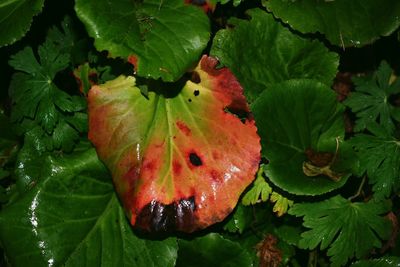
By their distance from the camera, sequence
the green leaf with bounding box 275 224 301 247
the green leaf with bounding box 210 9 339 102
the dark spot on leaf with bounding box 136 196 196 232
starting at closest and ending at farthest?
the dark spot on leaf with bounding box 136 196 196 232
the green leaf with bounding box 210 9 339 102
the green leaf with bounding box 275 224 301 247

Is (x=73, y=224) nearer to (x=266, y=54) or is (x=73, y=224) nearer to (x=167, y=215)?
(x=167, y=215)

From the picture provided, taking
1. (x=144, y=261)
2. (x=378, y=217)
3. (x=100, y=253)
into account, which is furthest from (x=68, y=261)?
(x=378, y=217)

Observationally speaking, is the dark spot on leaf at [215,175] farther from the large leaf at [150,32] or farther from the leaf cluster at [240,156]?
the large leaf at [150,32]

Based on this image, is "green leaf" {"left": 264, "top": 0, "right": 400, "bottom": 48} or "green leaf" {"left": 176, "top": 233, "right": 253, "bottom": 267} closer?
"green leaf" {"left": 264, "top": 0, "right": 400, "bottom": 48}

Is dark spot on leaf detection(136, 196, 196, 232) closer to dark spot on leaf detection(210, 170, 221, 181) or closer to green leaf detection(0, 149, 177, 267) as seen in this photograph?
dark spot on leaf detection(210, 170, 221, 181)

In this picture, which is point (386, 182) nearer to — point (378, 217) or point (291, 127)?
point (378, 217)

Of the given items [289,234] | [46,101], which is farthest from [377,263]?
[46,101]

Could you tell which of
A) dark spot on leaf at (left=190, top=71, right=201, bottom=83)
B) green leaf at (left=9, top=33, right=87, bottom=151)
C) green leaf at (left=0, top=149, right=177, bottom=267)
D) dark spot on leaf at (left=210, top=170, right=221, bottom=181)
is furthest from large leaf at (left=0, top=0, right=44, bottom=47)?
dark spot on leaf at (left=210, top=170, right=221, bottom=181)
